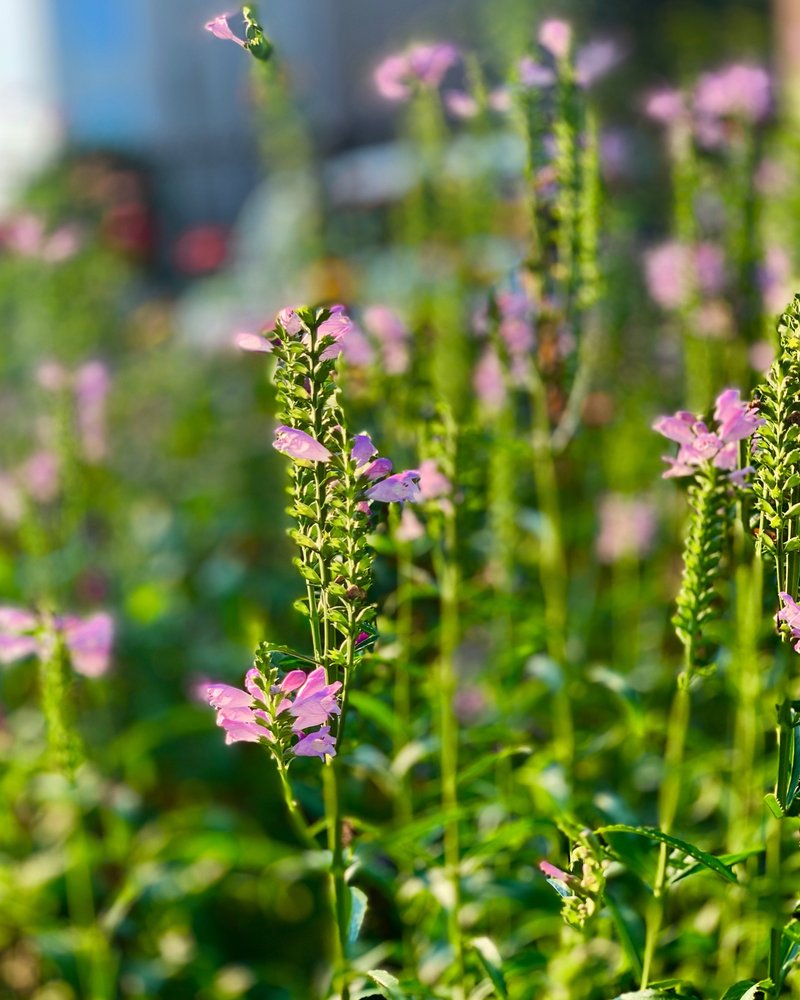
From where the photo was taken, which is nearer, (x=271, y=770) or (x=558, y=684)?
(x=558, y=684)

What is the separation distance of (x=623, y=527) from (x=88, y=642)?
52.8 inches

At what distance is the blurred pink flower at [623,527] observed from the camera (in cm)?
253

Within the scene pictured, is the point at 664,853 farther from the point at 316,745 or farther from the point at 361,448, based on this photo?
the point at 361,448

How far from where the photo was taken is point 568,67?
1519 mm

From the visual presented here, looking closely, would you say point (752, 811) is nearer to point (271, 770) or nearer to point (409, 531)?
point (409, 531)

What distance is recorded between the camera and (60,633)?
4.73 ft

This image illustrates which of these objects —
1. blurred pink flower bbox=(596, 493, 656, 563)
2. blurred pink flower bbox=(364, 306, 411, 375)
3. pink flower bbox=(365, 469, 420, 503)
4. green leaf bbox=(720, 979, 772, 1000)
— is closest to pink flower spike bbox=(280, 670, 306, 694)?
pink flower bbox=(365, 469, 420, 503)

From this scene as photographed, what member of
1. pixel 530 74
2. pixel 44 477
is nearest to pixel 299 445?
pixel 530 74

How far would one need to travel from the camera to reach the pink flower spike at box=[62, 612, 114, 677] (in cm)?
152

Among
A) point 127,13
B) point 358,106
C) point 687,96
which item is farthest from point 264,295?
point 127,13

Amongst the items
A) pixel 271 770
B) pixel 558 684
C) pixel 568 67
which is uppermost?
pixel 568 67

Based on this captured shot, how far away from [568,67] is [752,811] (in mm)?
1096

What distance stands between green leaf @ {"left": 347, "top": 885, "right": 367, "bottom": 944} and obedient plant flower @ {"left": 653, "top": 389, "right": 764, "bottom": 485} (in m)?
0.51

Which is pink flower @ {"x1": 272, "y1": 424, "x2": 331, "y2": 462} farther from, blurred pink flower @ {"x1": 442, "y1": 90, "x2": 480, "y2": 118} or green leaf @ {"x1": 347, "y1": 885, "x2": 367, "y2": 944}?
blurred pink flower @ {"x1": 442, "y1": 90, "x2": 480, "y2": 118}
